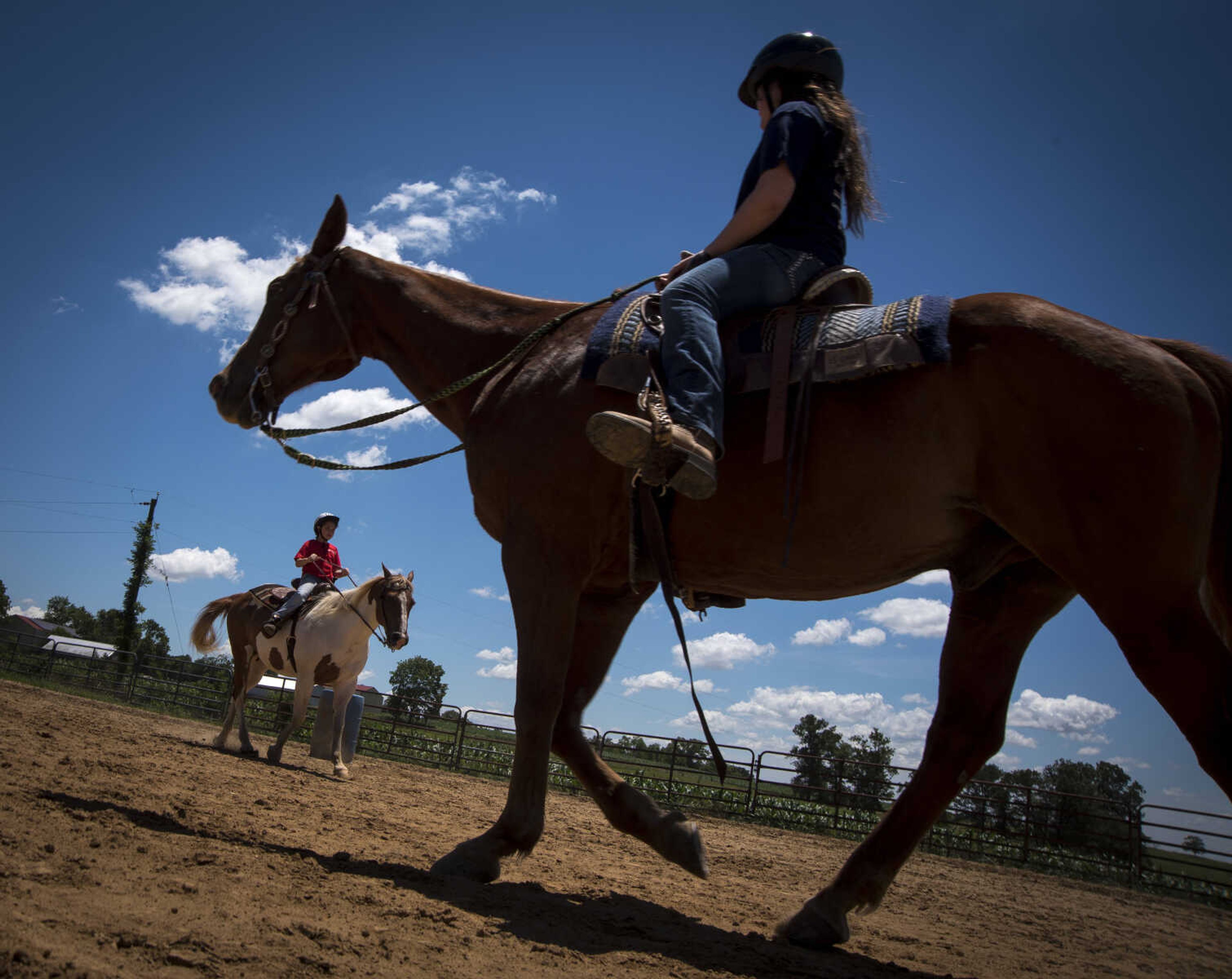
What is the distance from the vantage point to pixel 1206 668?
2.41m

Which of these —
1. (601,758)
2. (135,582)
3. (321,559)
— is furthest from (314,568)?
(135,582)

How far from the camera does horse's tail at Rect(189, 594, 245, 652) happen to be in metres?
13.5

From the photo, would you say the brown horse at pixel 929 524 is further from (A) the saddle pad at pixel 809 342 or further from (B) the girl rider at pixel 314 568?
(B) the girl rider at pixel 314 568

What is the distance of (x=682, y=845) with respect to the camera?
3.36 meters

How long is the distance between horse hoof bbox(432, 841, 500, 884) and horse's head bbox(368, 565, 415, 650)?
25.8ft

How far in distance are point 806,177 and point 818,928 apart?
3.29 metres

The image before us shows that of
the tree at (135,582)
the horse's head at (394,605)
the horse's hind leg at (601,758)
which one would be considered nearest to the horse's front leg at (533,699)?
the horse's hind leg at (601,758)

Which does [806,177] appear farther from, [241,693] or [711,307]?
[241,693]

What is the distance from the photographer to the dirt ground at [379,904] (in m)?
2.07

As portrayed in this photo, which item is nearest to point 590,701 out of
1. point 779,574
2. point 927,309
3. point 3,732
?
point 779,574

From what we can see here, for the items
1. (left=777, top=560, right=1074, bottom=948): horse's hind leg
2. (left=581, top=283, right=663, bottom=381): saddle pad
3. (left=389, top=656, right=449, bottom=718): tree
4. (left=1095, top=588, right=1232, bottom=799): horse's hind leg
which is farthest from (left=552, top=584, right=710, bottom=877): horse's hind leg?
(left=389, top=656, right=449, bottom=718): tree

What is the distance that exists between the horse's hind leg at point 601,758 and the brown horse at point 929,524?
11 millimetres

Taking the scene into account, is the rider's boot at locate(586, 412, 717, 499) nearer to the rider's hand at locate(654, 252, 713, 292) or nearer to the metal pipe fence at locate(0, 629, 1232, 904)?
the rider's hand at locate(654, 252, 713, 292)

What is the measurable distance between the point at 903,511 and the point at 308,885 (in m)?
2.57
